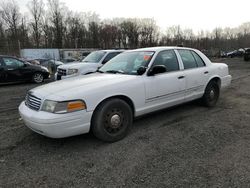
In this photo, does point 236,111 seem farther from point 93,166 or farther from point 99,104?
point 93,166

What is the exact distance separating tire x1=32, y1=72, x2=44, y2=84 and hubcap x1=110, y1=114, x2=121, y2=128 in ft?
29.0

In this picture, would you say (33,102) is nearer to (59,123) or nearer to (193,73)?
(59,123)

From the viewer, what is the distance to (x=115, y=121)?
3.68 m

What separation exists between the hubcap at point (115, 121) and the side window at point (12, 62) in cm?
861

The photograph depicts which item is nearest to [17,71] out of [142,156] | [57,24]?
[142,156]

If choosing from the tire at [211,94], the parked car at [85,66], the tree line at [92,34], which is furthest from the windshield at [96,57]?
the tree line at [92,34]

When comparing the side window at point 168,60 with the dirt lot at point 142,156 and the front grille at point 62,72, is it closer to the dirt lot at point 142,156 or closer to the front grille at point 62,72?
the dirt lot at point 142,156

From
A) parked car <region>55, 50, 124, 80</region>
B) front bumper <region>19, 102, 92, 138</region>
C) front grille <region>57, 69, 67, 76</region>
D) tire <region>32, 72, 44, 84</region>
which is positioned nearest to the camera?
front bumper <region>19, 102, 92, 138</region>

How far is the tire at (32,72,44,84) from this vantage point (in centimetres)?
1129

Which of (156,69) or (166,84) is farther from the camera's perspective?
(166,84)

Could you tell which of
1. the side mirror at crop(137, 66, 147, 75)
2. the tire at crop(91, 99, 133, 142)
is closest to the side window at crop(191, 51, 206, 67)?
the side mirror at crop(137, 66, 147, 75)

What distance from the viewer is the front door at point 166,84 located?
413cm

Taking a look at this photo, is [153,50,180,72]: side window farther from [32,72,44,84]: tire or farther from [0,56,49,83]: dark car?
[32,72,44,84]: tire

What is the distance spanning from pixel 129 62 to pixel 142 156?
7.01ft
